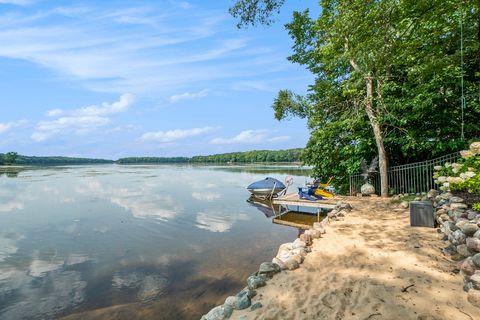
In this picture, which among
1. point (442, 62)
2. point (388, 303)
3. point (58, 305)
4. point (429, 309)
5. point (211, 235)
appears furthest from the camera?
point (211, 235)

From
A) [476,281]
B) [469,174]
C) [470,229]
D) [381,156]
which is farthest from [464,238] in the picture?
[381,156]

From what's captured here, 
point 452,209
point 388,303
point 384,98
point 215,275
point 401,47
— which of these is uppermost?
point 401,47

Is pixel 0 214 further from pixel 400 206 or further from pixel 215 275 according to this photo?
pixel 400 206

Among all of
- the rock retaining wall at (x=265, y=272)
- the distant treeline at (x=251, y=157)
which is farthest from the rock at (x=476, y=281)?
the distant treeline at (x=251, y=157)

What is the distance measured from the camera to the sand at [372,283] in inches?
136

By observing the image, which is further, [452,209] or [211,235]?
[211,235]

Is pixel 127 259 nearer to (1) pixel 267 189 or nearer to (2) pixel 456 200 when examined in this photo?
(2) pixel 456 200

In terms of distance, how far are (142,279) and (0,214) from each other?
12.9 m

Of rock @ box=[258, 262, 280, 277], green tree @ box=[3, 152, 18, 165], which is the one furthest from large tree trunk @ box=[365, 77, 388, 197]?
green tree @ box=[3, 152, 18, 165]

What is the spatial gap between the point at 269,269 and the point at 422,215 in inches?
179

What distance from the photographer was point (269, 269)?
16.1ft

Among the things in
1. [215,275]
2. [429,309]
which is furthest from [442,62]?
[215,275]

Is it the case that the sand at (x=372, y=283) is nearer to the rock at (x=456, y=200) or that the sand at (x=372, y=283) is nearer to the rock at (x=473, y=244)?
the rock at (x=473, y=244)

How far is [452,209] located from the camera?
6320mm
